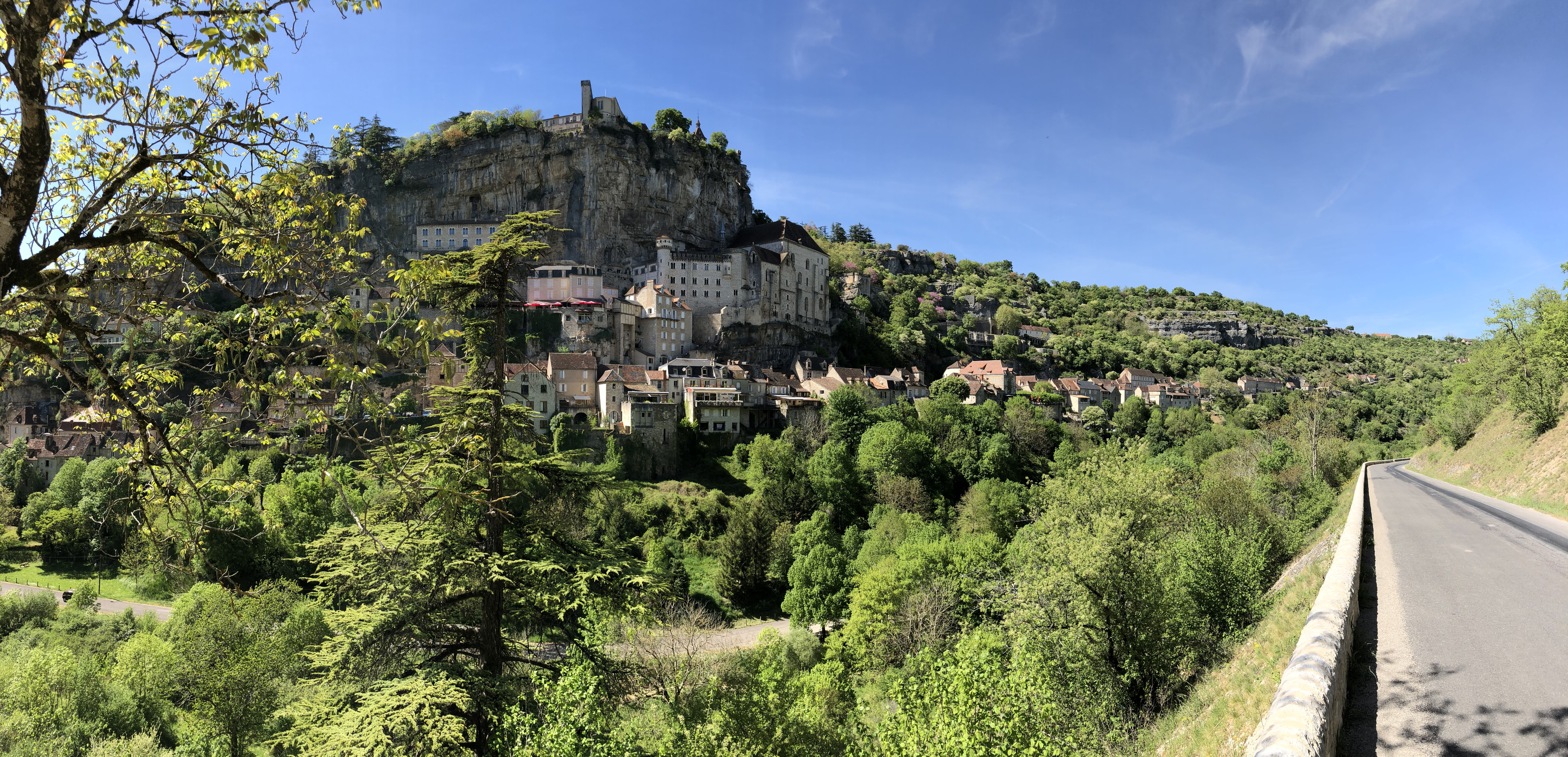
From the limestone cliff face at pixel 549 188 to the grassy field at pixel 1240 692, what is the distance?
7259 cm

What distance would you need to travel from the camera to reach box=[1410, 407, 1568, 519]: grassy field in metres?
18.0

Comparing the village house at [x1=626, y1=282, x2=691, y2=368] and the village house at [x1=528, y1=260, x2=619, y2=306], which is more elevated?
the village house at [x1=528, y1=260, x2=619, y2=306]

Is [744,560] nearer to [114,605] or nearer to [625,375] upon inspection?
[625,375]

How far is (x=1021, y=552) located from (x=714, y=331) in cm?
5094

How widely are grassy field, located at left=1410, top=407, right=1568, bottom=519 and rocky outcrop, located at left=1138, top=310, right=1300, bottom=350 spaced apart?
A: 96.1 metres

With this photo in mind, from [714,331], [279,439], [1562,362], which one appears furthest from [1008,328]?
[279,439]

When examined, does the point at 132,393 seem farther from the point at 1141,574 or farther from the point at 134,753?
the point at 134,753

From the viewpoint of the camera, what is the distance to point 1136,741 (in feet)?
39.3

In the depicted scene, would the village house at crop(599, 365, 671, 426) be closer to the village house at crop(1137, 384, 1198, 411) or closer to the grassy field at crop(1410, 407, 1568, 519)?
the grassy field at crop(1410, 407, 1568, 519)

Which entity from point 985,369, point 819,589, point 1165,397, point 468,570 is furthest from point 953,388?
point 468,570

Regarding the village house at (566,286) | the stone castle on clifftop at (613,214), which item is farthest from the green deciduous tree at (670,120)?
the village house at (566,286)

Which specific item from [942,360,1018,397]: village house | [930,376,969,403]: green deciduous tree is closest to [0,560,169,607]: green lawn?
[930,376,969,403]: green deciduous tree

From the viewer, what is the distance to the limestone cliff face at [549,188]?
3091 inches

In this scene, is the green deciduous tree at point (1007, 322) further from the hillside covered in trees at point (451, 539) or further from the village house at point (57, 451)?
the village house at point (57, 451)
